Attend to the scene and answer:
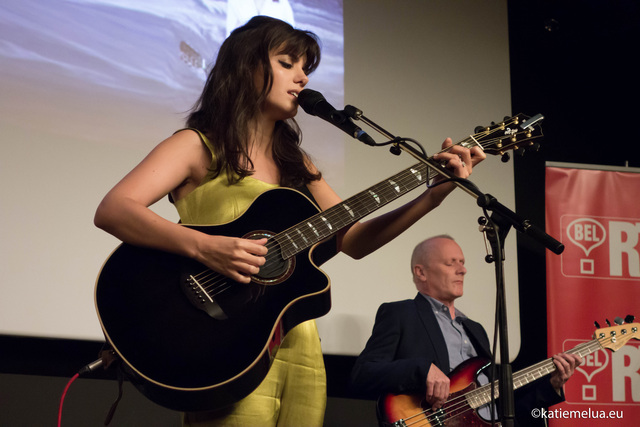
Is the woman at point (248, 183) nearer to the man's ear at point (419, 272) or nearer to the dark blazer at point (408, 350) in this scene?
the dark blazer at point (408, 350)

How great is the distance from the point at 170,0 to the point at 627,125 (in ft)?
9.73

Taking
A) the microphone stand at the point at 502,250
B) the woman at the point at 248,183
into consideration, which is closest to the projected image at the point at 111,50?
the woman at the point at 248,183

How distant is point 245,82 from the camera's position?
6.80 ft

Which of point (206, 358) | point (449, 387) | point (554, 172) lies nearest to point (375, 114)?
point (554, 172)

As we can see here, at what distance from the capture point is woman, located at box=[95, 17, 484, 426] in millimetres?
1751

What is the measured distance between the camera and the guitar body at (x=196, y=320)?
162 centimetres

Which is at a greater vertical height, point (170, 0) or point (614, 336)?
point (170, 0)

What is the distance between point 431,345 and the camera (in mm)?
3248

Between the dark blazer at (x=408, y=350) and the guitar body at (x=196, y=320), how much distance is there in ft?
4.35

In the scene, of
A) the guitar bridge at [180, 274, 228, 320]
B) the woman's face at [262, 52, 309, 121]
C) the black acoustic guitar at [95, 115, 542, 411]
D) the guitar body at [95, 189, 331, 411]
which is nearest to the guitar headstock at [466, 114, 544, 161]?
the black acoustic guitar at [95, 115, 542, 411]

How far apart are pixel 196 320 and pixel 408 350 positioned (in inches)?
66.8

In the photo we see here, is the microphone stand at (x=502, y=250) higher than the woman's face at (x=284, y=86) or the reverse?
the reverse

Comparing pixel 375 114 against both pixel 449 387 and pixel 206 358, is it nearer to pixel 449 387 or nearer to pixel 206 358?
pixel 449 387

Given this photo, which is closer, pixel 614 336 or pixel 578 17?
pixel 614 336
